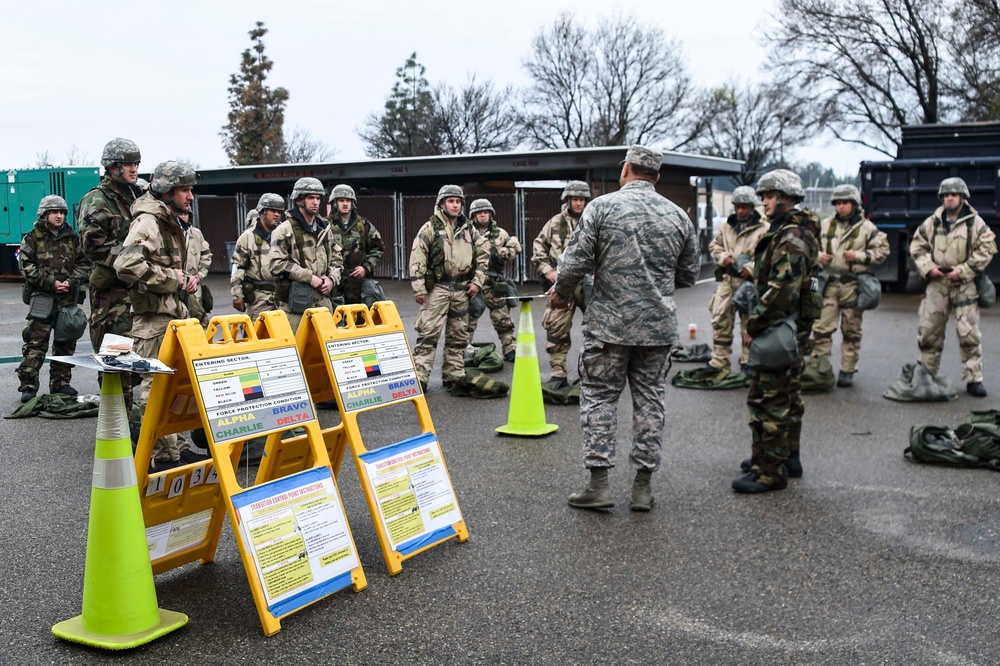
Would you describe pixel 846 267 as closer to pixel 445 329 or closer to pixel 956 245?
pixel 956 245

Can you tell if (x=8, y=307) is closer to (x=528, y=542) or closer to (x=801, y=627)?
(x=528, y=542)

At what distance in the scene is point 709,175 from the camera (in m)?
28.8

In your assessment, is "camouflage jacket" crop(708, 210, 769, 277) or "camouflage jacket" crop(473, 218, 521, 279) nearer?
"camouflage jacket" crop(708, 210, 769, 277)

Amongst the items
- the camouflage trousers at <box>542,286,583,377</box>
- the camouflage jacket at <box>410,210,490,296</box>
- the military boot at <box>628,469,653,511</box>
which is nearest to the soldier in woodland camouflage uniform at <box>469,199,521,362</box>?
the camouflage jacket at <box>410,210,490,296</box>

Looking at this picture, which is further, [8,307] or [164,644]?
[8,307]

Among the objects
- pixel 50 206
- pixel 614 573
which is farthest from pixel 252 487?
pixel 50 206

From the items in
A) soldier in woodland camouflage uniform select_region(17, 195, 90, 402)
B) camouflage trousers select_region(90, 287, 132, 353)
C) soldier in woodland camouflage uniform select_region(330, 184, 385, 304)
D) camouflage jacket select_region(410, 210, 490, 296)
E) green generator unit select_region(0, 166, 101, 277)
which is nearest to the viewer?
camouflage trousers select_region(90, 287, 132, 353)

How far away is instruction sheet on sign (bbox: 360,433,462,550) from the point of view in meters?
4.98

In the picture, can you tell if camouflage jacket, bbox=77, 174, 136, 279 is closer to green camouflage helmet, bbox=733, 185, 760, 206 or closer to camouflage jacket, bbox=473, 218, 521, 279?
camouflage jacket, bbox=473, 218, 521, 279

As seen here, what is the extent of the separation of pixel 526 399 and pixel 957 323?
4.71 m

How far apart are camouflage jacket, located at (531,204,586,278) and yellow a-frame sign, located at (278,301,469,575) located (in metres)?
5.13

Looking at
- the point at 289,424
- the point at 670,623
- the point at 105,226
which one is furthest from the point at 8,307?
the point at 670,623

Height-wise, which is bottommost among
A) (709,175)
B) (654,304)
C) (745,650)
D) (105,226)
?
(745,650)

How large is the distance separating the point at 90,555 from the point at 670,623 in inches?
97.9
